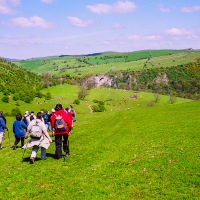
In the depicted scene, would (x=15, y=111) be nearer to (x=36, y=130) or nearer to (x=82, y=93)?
(x=82, y=93)

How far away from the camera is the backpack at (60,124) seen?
20062 millimetres

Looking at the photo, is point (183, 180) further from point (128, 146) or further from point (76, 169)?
point (128, 146)

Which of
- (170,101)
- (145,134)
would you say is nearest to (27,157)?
(145,134)

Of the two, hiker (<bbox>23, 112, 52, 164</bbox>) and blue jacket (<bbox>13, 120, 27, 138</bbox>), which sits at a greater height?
hiker (<bbox>23, 112, 52, 164</bbox>)

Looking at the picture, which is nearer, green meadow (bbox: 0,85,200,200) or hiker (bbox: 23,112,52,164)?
green meadow (bbox: 0,85,200,200)

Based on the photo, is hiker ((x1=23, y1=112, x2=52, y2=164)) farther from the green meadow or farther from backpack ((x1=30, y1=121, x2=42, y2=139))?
the green meadow

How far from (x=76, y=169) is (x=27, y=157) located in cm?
653

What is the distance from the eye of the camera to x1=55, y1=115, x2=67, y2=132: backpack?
2006cm

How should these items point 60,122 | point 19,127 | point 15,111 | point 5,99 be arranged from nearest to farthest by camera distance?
point 60,122 < point 19,127 < point 15,111 < point 5,99

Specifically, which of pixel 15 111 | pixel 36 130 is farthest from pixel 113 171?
pixel 15 111

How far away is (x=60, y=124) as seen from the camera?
65.8ft

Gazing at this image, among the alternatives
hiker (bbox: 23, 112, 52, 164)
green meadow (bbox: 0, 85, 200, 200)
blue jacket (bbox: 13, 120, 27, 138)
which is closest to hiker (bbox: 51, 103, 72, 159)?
hiker (bbox: 23, 112, 52, 164)

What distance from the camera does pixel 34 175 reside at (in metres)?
18.3

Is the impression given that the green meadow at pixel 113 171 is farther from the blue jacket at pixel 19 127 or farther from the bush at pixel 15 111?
the bush at pixel 15 111
